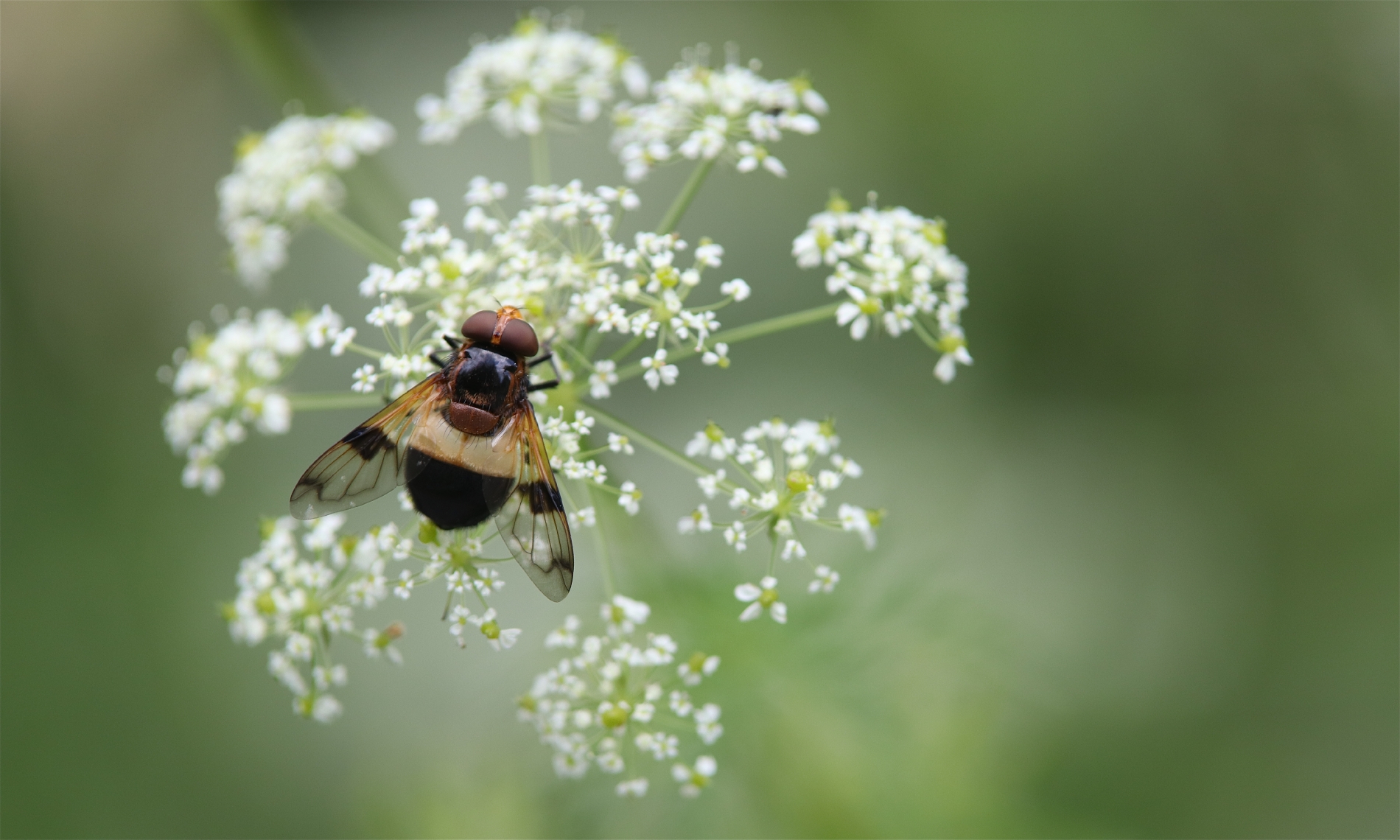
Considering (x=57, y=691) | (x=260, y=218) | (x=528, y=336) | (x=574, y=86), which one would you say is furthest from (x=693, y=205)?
(x=57, y=691)

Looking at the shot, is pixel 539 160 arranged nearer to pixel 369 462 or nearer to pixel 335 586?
pixel 369 462

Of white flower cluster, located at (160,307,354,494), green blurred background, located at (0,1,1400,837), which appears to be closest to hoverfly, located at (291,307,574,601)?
white flower cluster, located at (160,307,354,494)

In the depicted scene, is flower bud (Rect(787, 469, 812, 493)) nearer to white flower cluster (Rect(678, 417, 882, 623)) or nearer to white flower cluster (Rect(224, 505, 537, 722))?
white flower cluster (Rect(678, 417, 882, 623))

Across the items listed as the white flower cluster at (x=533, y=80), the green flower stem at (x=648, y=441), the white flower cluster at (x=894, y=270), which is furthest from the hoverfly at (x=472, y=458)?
the white flower cluster at (x=533, y=80)

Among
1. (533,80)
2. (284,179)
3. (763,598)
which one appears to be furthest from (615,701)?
(284,179)

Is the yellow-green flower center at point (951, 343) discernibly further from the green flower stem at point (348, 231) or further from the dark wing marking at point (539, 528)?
the green flower stem at point (348, 231)

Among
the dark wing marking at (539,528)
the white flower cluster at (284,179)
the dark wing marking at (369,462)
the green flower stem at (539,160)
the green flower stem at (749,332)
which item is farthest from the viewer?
the white flower cluster at (284,179)
